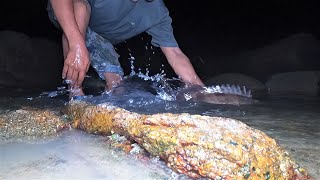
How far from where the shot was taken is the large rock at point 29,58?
6.51m

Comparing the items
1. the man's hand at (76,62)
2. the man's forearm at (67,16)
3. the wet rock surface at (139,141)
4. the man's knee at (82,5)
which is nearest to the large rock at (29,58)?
the man's knee at (82,5)

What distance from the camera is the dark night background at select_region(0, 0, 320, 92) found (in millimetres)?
8521

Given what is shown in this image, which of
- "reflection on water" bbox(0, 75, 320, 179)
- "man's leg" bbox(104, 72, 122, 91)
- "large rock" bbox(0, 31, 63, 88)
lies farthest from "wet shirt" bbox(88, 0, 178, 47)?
"large rock" bbox(0, 31, 63, 88)

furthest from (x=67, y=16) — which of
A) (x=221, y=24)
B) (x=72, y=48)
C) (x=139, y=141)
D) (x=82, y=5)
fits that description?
(x=221, y=24)

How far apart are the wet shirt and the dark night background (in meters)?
5.42

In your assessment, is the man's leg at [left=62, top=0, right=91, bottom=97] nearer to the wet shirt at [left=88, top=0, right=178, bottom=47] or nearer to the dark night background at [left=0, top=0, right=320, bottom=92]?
the wet shirt at [left=88, top=0, right=178, bottom=47]

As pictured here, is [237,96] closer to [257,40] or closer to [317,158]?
[317,158]

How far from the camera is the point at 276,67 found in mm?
7762

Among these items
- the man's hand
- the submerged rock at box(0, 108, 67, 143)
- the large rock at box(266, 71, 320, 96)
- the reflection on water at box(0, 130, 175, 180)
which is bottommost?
the large rock at box(266, 71, 320, 96)

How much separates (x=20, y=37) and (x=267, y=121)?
6340 millimetres

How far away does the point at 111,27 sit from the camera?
273 cm

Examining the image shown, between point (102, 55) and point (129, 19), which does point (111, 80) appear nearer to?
point (102, 55)

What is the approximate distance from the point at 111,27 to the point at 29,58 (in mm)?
5029

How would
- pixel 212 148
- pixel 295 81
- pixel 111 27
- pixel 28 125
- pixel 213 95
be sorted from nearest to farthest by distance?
pixel 212 148
pixel 28 125
pixel 213 95
pixel 111 27
pixel 295 81
